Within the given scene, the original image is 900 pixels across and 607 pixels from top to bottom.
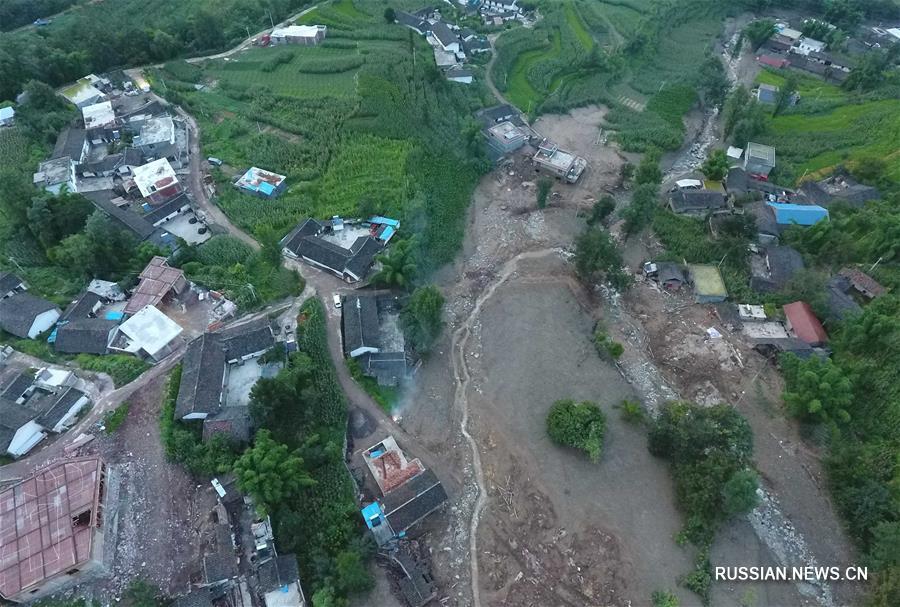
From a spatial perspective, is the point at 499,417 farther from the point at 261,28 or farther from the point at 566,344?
the point at 261,28

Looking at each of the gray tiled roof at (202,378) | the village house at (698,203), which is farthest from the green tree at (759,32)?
the gray tiled roof at (202,378)

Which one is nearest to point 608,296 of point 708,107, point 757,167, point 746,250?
point 746,250

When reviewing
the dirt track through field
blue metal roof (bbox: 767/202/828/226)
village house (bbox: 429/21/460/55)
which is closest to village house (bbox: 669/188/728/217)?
blue metal roof (bbox: 767/202/828/226)

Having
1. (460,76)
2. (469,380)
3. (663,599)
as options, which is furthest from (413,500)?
(460,76)

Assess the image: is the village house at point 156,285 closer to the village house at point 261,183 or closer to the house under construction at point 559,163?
the village house at point 261,183

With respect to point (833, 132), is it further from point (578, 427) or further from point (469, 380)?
point (469, 380)
